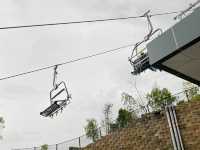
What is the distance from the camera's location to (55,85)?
11.4 m

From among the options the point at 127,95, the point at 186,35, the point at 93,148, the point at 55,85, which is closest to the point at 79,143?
the point at 93,148

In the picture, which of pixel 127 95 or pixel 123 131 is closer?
pixel 123 131

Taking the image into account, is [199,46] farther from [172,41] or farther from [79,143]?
[79,143]

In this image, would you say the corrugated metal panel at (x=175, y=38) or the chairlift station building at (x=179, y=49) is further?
the chairlift station building at (x=179, y=49)

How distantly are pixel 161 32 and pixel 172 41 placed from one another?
917 millimetres

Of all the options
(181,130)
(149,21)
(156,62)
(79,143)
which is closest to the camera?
(156,62)

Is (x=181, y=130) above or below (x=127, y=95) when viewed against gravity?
below

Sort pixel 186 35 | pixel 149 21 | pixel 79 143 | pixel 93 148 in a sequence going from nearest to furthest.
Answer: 1. pixel 186 35
2. pixel 149 21
3. pixel 93 148
4. pixel 79 143

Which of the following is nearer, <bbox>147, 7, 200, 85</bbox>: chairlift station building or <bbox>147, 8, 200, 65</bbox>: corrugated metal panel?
→ <bbox>147, 8, 200, 65</bbox>: corrugated metal panel

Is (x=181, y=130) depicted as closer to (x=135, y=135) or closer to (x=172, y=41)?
(x=135, y=135)

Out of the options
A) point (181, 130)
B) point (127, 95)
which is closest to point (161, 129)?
point (181, 130)

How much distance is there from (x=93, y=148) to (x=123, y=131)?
2.29 meters

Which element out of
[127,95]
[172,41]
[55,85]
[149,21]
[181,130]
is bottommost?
[181,130]

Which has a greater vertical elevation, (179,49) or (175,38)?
(175,38)
